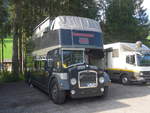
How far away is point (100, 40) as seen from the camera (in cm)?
824

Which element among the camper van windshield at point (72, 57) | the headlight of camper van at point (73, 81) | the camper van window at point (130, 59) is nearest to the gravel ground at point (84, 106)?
the headlight of camper van at point (73, 81)

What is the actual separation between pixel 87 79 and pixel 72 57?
116cm

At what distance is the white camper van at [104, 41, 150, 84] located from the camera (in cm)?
1127

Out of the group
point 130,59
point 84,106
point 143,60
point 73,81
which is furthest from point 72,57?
point 143,60

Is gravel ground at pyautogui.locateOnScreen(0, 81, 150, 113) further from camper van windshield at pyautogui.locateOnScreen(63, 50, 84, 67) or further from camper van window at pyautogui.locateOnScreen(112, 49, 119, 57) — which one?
camper van window at pyautogui.locateOnScreen(112, 49, 119, 57)

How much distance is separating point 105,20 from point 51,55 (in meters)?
19.6

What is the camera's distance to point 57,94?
707 cm

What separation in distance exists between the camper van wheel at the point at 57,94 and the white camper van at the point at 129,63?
6.29 m

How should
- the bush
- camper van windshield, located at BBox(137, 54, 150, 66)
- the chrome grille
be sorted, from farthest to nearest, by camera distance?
the bush < camper van windshield, located at BBox(137, 54, 150, 66) < the chrome grille

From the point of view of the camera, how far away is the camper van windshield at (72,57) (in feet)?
24.0

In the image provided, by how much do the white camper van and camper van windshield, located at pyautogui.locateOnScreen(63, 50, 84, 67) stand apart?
538cm

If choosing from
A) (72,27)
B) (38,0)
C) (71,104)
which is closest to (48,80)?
(71,104)

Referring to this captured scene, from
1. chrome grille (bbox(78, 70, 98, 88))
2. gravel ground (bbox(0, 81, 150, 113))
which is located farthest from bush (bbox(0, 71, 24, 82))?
chrome grille (bbox(78, 70, 98, 88))

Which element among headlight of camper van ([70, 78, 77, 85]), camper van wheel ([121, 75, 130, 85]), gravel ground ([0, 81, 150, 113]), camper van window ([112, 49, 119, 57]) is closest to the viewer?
gravel ground ([0, 81, 150, 113])
